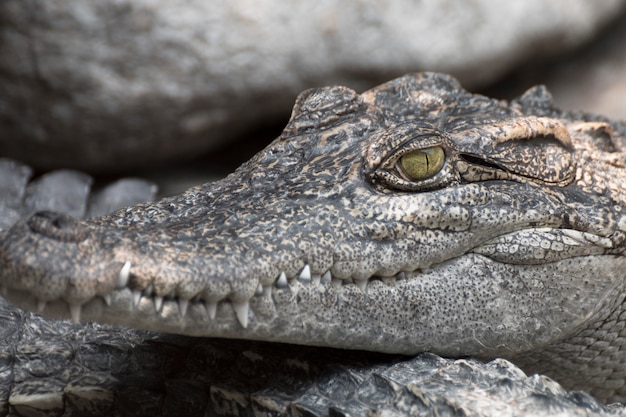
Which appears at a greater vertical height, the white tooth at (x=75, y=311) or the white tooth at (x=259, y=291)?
the white tooth at (x=259, y=291)

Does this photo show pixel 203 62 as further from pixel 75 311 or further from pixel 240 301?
pixel 75 311

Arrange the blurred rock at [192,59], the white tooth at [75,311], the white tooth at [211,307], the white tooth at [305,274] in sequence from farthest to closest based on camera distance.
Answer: the blurred rock at [192,59] < the white tooth at [305,274] < the white tooth at [211,307] < the white tooth at [75,311]

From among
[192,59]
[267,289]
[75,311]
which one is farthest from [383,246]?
[192,59]

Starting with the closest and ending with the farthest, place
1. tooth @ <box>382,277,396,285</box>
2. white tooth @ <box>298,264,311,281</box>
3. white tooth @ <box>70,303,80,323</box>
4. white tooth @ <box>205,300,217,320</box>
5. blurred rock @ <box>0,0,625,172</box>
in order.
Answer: white tooth @ <box>70,303,80,323</box>
white tooth @ <box>205,300,217,320</box>
white tooth @ <box>298,264,311,281</box>
tooth @ <box>382,277,396,285</box>
blurred rock @ <box>0,0,625,172</box>

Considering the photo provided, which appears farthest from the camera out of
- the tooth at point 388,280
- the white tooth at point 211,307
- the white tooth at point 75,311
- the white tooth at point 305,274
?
the tooth at point 388,280

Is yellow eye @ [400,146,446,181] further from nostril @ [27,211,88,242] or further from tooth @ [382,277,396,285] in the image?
nostril @ [27,211,88,242]

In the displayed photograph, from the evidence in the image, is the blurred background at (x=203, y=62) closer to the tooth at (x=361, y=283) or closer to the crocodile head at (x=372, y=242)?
the crocodile head at (x=372, y=242)

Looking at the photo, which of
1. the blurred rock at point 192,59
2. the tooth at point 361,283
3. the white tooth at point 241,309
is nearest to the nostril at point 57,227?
the white tooth at point 241,309

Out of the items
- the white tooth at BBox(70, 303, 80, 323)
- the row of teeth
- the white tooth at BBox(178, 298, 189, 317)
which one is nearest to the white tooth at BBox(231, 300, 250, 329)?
the row of teeth
